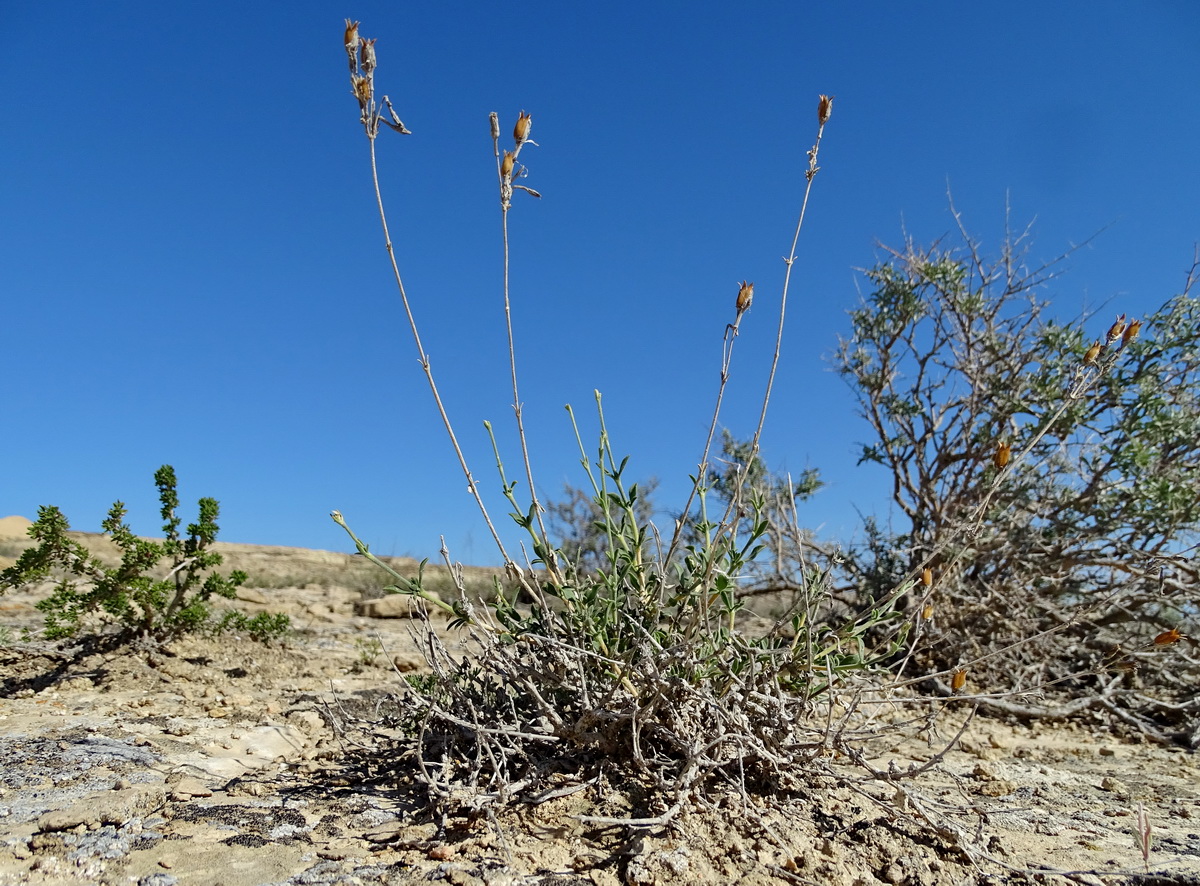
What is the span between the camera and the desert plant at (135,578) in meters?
3.87

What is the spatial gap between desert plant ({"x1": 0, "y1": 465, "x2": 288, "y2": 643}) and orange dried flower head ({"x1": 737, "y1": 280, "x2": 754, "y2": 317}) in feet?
11.2

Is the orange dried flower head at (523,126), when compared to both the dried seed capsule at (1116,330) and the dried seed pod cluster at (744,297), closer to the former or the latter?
the dried seed pod cluster at (744,297)

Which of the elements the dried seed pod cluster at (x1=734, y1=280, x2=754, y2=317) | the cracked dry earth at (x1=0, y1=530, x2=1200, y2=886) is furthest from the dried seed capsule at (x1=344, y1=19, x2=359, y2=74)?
the cracked dry earth at (x1=0, y1=530, x2=1200, y2=886)

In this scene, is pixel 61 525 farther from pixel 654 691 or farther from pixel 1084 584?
pixel 1084 584

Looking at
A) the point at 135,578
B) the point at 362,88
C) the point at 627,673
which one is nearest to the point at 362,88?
the point at 362,88

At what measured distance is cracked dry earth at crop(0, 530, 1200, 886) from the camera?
181 cm

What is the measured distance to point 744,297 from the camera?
1.97 m

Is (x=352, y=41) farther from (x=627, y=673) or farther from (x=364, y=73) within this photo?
(x=627, y=673)

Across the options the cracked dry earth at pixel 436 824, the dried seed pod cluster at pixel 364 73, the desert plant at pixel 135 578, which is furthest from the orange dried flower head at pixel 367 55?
the desert plant at pixel 135 578

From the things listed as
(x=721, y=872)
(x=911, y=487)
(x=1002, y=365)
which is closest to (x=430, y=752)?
(x=721, y=872)

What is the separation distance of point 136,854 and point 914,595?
13.6 feet

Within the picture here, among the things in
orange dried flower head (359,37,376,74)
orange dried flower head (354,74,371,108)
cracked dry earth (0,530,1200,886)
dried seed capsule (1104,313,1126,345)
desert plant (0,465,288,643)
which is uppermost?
orange dried flower head (359,37,376,74)

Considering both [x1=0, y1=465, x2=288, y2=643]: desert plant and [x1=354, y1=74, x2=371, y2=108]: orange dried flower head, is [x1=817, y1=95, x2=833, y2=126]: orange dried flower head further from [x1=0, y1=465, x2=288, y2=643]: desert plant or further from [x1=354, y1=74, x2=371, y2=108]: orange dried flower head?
[x1=0, y1=465, x2=288, y2=643]: desert plant

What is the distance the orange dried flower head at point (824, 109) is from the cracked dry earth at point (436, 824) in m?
1.71
